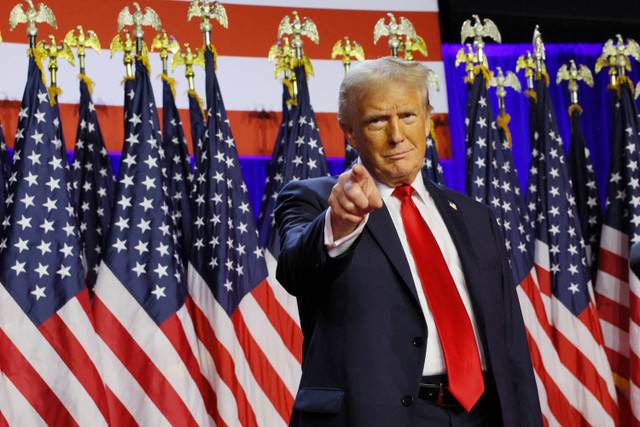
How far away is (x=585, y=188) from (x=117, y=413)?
2910 millimetres

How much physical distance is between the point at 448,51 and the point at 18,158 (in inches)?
105

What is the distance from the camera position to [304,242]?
4.92 ft

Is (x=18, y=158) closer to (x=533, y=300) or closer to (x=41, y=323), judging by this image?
(x=41, y=323)

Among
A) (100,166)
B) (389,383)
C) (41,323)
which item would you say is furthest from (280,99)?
(389,383)

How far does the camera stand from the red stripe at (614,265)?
4.60 m

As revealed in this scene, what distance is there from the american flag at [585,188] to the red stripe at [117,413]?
8.83 feet

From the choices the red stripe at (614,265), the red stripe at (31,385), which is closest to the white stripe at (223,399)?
the red stripe at (31,385)

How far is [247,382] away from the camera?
12.8ft

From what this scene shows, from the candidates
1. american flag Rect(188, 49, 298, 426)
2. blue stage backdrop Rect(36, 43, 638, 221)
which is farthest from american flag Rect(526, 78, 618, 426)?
american flag Rect(188, 49, 298, 426)

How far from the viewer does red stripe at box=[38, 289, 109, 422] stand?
3611 millimetres

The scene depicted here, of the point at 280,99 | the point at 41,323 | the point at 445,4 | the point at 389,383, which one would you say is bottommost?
the point at 41,323

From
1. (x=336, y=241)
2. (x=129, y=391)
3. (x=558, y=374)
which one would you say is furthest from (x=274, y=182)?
(x=336, y=241)

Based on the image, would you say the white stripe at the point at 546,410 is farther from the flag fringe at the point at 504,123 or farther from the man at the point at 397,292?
→ the man at the point at 397,292

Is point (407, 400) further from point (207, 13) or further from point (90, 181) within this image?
point (207, 13)
